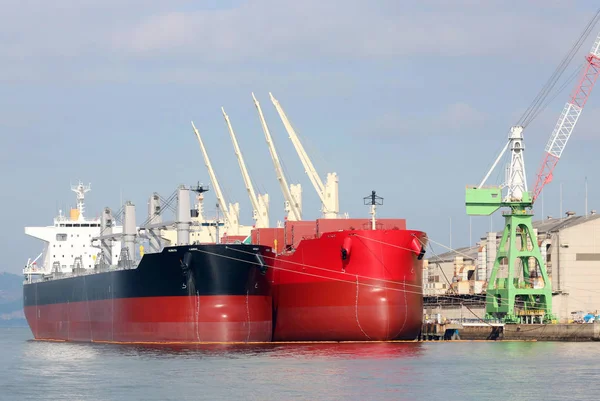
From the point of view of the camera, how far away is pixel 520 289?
54.2 metres

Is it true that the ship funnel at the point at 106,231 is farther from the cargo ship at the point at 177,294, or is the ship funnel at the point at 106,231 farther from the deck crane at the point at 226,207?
the deck crane at the point at 226,207

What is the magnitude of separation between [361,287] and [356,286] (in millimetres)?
214

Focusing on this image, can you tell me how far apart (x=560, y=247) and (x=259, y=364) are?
30.8 metres

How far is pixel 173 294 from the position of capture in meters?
44.2

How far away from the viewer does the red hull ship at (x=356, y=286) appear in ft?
144

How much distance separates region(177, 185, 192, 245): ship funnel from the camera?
4778 centimetres

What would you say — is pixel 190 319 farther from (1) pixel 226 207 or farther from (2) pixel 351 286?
(1) pixel 226 207

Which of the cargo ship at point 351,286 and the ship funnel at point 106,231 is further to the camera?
the ship funnel at point 106,231

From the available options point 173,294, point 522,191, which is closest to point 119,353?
point 173,294

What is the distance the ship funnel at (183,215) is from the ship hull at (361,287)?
5.47m

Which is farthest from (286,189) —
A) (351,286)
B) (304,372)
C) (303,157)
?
(304,372)

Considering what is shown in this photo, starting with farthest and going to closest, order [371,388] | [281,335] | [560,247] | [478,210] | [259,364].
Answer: [560,247]
[478,210]
[281,335]
[259,364]
[371,388]

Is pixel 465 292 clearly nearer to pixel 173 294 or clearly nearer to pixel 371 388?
pixel 173 294

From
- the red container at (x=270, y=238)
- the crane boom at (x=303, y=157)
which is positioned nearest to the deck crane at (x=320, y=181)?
the crane boom at (x=303, y=157)
